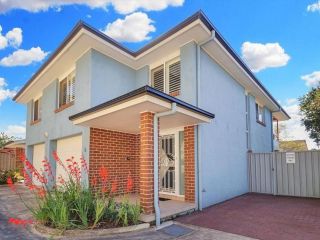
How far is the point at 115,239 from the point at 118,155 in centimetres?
486

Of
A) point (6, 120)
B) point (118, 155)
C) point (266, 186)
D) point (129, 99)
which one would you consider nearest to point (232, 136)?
point (266, 186)

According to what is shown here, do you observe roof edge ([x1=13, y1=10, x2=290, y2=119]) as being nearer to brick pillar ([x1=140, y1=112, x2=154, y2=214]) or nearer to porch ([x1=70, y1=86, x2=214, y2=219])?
porch ([x1=70, y1=86, x2=214, y2=219])

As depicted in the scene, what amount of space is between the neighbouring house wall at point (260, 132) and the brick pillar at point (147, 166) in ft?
28.6

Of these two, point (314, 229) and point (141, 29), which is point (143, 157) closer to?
point (314, 229)

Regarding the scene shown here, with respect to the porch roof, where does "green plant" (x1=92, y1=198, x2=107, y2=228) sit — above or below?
below

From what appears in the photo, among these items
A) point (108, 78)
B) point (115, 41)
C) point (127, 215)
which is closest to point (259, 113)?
point (108, 78)

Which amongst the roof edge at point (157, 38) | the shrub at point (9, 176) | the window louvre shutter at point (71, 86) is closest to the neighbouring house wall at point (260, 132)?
the roof edge at point (157, 38)

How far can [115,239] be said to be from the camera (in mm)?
5441

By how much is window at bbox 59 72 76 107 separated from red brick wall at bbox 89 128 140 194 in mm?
2649

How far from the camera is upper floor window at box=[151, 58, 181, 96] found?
9.91m

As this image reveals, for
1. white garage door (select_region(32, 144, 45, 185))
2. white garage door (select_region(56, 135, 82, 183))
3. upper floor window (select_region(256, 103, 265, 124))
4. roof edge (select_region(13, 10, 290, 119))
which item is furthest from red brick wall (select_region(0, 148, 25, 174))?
upper floor window (select_region(256, 103, 265, 124))

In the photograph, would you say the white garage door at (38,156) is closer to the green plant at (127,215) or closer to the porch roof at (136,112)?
the porch roof at (136,112)

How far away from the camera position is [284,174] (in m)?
11.9

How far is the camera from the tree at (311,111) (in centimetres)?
1530
